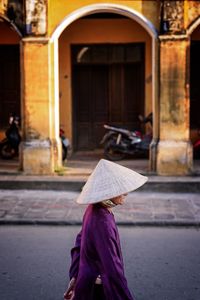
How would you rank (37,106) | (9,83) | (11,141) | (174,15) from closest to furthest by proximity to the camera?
1. (174,15)
2. (37,106)
3. (11,141)
4. (9,83)

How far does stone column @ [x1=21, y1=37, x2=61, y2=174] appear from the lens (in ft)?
39.1

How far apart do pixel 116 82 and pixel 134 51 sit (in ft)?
3.22

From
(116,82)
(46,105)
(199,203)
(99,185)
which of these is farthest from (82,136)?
(99,185)

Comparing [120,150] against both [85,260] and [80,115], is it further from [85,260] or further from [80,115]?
[85,260]

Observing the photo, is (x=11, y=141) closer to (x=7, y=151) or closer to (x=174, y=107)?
(x=7, y=151)

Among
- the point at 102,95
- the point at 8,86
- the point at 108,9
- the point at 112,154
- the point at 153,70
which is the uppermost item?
the point at 108,9

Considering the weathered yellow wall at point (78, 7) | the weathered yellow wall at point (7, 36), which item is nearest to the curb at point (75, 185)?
the weathered yellow wall at point (78, 7)

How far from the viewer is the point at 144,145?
45.0 ft

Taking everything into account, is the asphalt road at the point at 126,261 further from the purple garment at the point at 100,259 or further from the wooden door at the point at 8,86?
the wooden door at the point at 8,86

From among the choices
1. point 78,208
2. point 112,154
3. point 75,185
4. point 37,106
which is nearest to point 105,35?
point 112,154

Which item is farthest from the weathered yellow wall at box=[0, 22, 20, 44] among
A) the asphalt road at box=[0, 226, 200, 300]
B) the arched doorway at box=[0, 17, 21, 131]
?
the asphalt road at box=[0, 226, 200, 300]

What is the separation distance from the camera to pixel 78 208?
10.1 m

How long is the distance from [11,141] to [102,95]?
3136mm

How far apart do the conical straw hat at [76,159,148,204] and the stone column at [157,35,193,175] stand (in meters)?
7.90
